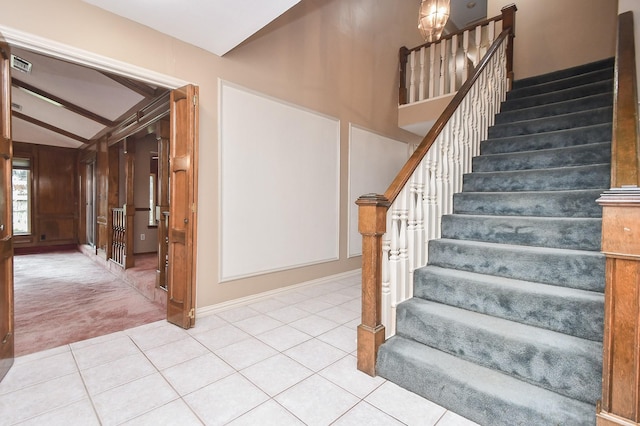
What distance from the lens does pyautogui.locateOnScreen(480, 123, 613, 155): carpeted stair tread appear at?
2650 millimetres

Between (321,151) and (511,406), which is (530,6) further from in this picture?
(511,406)

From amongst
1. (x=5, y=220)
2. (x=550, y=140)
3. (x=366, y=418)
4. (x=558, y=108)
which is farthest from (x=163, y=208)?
(x=558, y=108)

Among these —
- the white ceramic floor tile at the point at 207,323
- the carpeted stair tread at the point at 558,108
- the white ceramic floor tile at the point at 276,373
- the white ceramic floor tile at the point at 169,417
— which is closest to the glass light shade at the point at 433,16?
the carpeted stair tread at the point at 558,108

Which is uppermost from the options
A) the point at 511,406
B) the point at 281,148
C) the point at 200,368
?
the point at 281,148

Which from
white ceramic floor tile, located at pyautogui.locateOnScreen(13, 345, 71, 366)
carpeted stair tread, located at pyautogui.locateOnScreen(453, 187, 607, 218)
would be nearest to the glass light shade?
carpeted stair tread, located at pyautogui.locateOnScreen(453, 187, 607, 218)

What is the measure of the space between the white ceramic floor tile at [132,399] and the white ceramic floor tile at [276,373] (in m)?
0.48

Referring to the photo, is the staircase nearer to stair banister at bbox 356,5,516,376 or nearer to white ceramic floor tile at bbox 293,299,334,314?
stair banister at bbox 356,5,516,376

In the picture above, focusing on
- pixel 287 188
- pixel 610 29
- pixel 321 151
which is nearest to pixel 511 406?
pixel 287 188

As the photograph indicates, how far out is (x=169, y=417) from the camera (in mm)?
1567

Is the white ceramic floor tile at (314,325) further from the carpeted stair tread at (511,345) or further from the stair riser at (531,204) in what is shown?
the stair riser at (531,204)

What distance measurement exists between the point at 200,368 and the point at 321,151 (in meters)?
2.91

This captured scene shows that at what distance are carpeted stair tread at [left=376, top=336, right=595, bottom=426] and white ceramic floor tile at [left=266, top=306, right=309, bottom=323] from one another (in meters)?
1.20

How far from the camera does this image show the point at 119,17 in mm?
2420

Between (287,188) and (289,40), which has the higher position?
(289,40)
